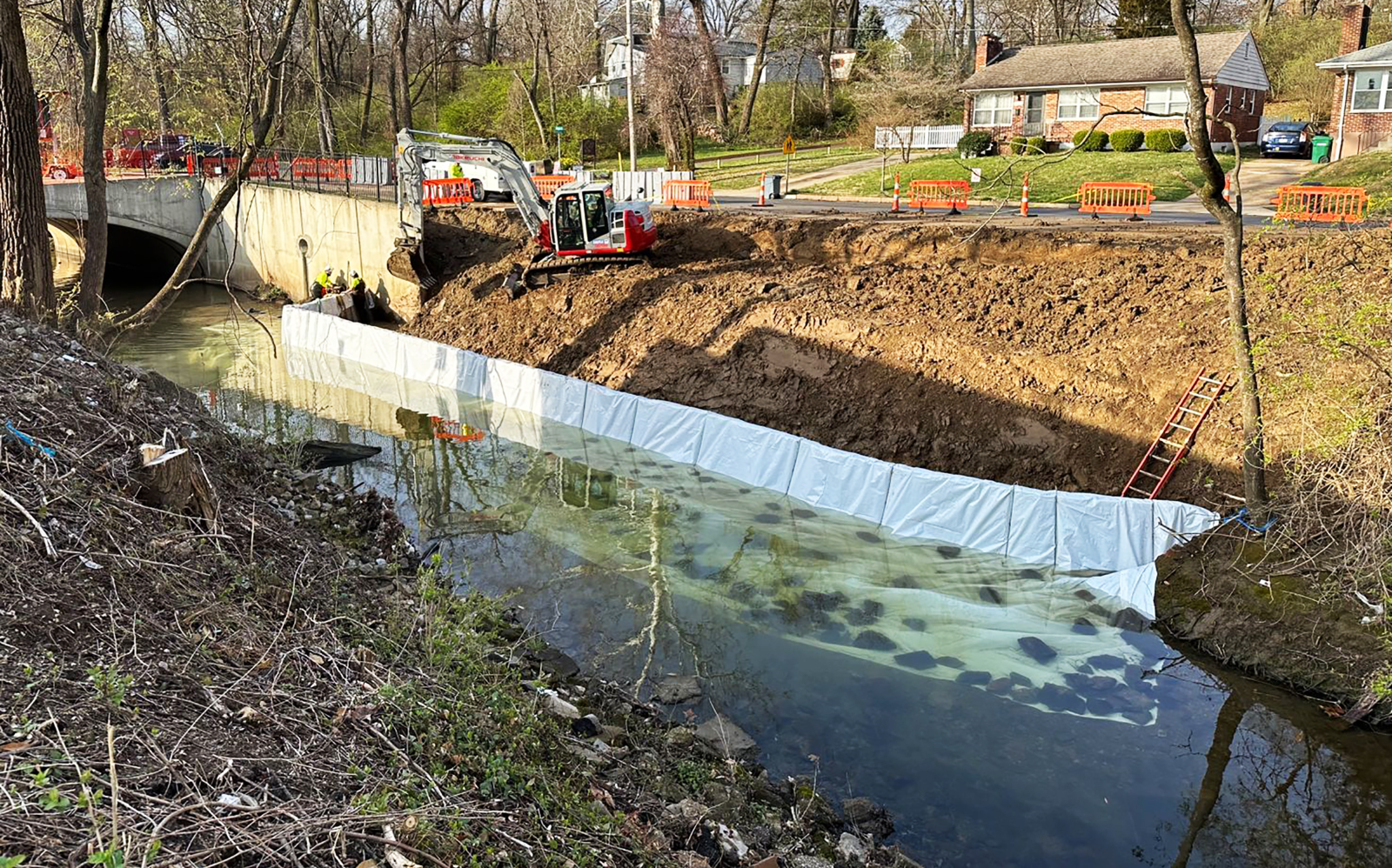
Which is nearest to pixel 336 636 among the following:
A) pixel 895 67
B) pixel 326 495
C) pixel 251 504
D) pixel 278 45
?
pixel 251 504

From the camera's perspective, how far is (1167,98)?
138 ft

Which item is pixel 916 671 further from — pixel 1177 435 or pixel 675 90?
pixel 675 90

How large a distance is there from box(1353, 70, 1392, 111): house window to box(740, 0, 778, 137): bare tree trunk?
29.0 meters

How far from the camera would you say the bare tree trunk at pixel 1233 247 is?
1291cm

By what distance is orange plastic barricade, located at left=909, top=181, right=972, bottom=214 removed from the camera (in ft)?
93.9

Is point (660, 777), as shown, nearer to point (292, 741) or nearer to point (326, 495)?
point (292, 741)

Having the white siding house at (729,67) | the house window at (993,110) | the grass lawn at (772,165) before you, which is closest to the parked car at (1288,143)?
the house window at (993,110)

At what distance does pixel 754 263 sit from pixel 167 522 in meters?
18.4

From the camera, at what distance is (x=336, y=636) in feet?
27.7

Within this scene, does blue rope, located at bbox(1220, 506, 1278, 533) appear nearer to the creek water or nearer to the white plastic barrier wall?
the white plastic barrier wall

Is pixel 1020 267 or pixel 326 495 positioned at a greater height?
→ pixel 1020 267

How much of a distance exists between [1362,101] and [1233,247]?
2775 centimetres

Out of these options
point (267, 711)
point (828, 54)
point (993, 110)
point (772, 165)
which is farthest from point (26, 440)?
point (828, 54)

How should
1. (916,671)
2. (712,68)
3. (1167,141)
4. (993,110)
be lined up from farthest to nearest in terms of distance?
1. (712,68)
2. (993,110)
3. (1167,141)
4. (916,671)
